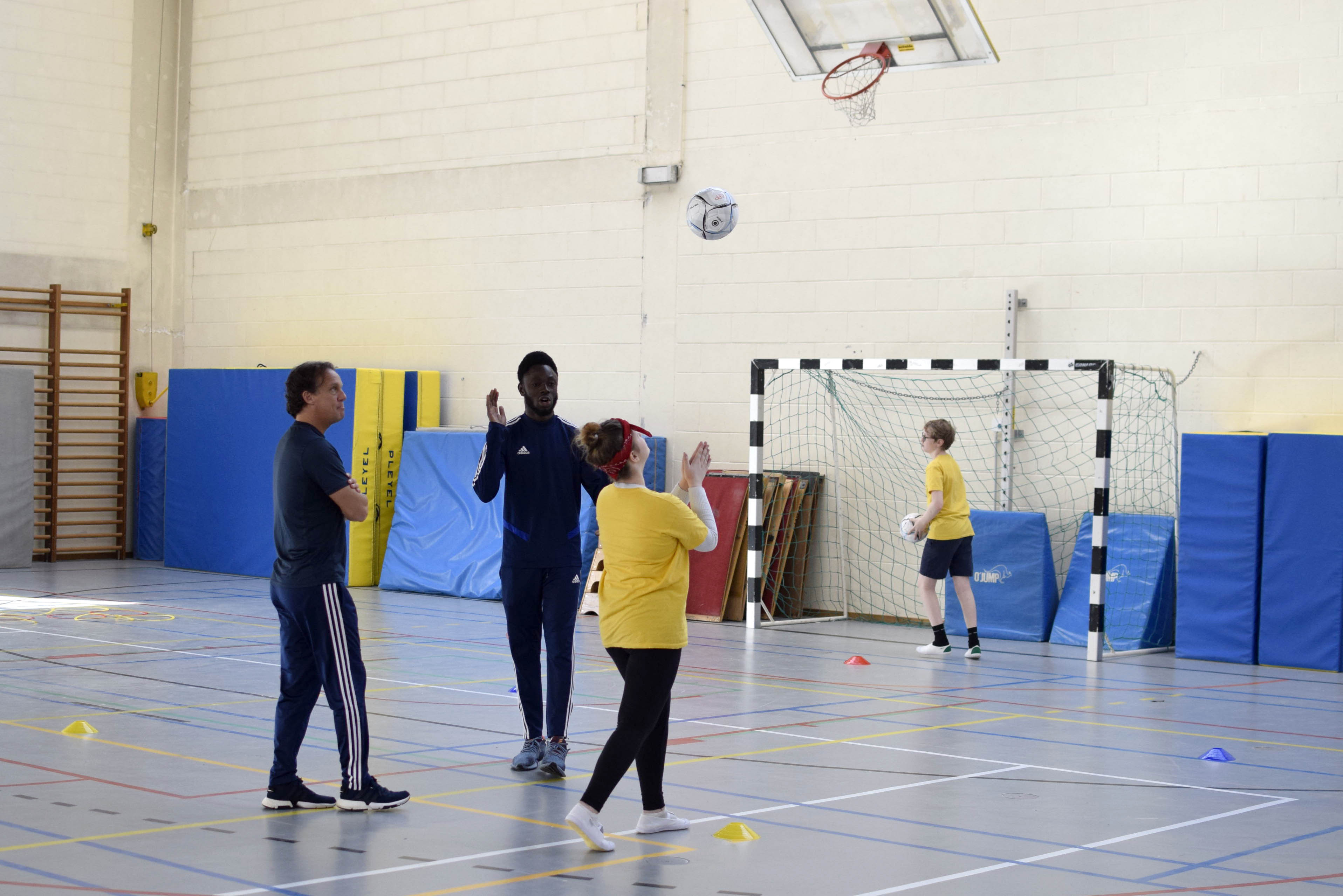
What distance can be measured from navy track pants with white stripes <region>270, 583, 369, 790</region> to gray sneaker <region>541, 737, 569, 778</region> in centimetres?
104

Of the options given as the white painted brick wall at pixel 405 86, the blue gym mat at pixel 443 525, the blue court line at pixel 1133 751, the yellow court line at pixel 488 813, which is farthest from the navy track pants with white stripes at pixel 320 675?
the white painted brick wall at pixel 405 86

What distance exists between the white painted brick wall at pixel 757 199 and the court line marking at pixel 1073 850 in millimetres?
6530

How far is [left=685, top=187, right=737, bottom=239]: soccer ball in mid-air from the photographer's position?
43.1 ft

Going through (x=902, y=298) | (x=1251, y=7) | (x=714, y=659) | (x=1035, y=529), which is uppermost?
(x=1251, y=7)

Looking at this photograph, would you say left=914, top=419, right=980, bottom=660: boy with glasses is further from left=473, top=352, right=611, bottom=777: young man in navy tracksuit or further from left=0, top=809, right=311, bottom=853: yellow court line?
left=0, top=809, right=311, bottom=853: yellow court line

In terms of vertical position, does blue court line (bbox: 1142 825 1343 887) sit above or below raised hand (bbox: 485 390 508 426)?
below

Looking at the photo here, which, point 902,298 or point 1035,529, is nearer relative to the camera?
point 1035,529

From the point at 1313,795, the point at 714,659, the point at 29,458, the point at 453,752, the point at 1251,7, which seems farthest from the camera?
the point at 29,458

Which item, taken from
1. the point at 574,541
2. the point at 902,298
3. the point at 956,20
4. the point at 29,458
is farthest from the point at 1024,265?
the point at 29,458

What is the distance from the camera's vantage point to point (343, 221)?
1819cm

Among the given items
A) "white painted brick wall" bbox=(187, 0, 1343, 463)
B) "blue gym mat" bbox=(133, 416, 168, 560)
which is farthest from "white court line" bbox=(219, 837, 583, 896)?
"blue gym mat" bbox=(133, 416, 168, 560)

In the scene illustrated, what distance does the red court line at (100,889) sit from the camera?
189 inches

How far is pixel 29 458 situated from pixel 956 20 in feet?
41.4

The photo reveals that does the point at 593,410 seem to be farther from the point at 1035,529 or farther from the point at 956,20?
the point at 956,20
